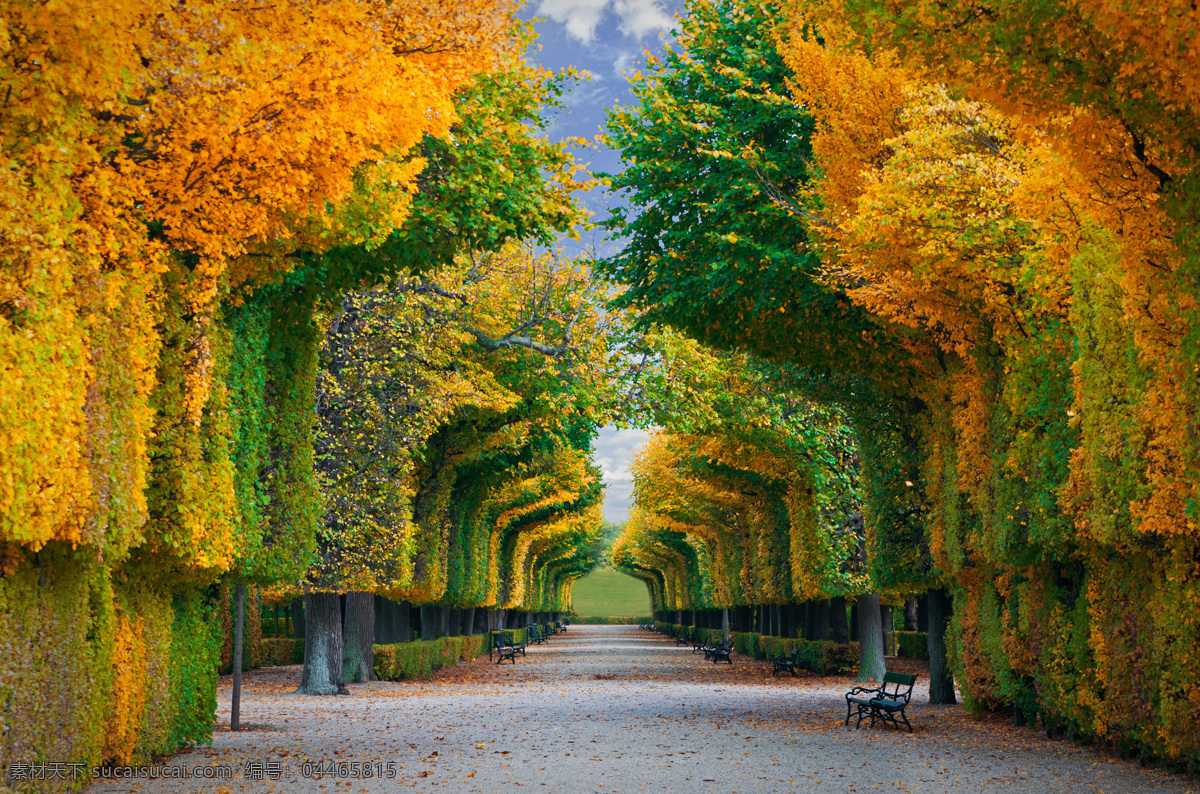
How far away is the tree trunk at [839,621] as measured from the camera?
96.3 ft

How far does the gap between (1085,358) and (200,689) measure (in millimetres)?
11081

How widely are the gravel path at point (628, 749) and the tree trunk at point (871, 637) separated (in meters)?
3.73

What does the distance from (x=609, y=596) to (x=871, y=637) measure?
126852 millimetres

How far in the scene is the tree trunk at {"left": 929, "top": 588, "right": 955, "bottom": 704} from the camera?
1919cm

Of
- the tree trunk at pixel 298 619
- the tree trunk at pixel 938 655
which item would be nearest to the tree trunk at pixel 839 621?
the tree trunk at pixel 938 655

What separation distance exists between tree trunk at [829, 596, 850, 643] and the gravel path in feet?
23.6

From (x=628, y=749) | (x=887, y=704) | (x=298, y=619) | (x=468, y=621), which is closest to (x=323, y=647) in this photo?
(x=628, y=749)

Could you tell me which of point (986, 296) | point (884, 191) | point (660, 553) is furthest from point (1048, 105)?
point (660, 553)

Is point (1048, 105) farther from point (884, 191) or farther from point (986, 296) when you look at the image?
point (986, 296)

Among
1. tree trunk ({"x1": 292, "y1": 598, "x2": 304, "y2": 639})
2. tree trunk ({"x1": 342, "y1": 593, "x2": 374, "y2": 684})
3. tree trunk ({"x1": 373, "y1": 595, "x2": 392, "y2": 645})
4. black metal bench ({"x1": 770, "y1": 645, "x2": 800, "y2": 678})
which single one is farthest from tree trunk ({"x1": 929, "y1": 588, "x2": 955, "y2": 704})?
tree trunk ({"x1": 292, "y1": 598, "x2": 304, "y2": 639})

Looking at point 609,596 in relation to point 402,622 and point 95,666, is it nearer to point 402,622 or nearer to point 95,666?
point 402,622

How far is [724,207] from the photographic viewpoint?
1555 cm

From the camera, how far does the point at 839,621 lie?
2969 centimetres

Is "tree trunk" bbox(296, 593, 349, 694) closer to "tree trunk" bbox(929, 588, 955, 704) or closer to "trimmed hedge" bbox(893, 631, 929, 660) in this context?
"tree trunk" bbox(929, 588, 955, 704)
